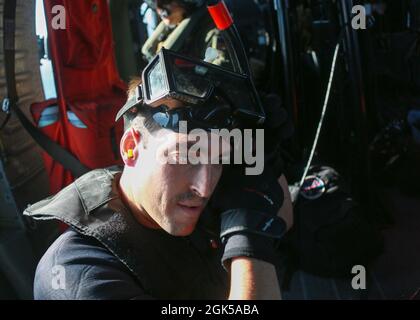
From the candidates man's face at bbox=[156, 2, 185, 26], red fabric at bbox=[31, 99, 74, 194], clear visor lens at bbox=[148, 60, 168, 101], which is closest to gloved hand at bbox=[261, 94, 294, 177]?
clear visor lens at bbox=[148, 60, 168, 101]

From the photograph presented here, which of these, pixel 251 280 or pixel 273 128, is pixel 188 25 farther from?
pixel 251 280

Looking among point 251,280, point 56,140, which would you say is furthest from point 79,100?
point 251,280

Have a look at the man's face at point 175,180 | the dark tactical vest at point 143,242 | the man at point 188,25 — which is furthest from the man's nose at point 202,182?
the man at point 188,25

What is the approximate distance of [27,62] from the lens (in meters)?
1.63

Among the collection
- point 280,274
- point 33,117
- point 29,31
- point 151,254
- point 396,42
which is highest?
point 29,31

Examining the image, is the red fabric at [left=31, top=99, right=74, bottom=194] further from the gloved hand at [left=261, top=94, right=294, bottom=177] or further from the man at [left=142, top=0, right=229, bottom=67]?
the gloved hand at [left=261, top=94, right=294, bottom=177]

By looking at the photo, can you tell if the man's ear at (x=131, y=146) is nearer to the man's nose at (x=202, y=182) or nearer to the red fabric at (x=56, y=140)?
the man's nose at (x=202, y=182)

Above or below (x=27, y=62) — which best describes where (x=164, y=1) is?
above

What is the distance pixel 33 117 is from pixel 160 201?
87 centimetres

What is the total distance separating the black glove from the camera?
2.67ft

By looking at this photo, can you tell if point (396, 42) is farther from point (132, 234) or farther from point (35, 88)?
point (35, 88)

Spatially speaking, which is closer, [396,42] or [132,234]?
[132,234]

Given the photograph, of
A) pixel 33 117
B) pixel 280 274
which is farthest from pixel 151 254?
pixel 33 117

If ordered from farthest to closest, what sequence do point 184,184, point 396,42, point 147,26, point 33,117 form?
1. point 147,26
2. point 396,42
3. point 33,117
4. point 184,184
